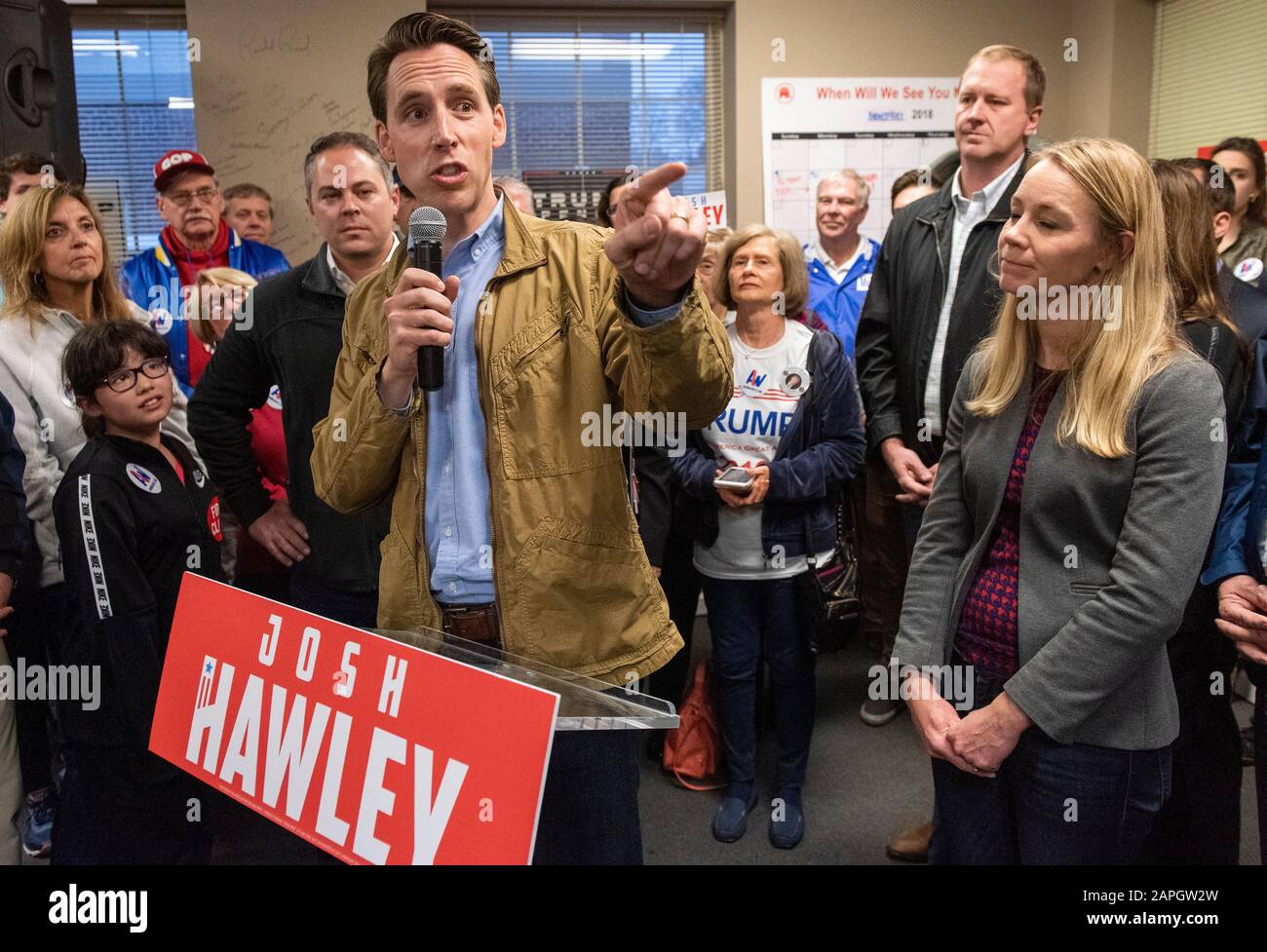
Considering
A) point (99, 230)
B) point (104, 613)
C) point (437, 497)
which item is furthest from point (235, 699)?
point (99, 230)

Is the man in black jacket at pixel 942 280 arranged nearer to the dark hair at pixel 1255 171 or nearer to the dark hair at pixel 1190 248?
the dark hair at pixel 1190 248

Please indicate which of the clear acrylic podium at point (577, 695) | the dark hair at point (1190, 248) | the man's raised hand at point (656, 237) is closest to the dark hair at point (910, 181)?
the dark hair at point (1190, 248)

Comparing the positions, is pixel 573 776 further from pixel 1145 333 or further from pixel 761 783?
pixel 761 783

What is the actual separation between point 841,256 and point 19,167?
9.52 ft

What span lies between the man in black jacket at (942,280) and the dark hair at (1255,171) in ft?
5.07

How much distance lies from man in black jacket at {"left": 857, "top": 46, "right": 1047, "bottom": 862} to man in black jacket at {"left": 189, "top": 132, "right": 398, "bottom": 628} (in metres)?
1.31

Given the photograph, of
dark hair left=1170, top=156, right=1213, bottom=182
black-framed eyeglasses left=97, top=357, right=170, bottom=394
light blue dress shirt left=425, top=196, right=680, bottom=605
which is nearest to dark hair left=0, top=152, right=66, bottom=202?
black-framed eyeglasses left=97, top=357, right=170, bottom=394

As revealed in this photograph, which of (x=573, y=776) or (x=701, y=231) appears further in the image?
(x=573, y=776)

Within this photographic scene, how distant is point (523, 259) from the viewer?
126 centimetres

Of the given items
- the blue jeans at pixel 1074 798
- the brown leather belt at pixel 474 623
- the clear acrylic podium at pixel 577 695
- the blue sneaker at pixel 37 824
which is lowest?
the blue sneaker at pixel 37 824

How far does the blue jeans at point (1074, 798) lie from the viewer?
1307mm

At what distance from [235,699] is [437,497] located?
0.35 metres

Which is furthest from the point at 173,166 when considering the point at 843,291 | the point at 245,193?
the point at 843,291

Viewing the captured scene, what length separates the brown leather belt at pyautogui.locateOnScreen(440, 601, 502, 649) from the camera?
49.4 inches
